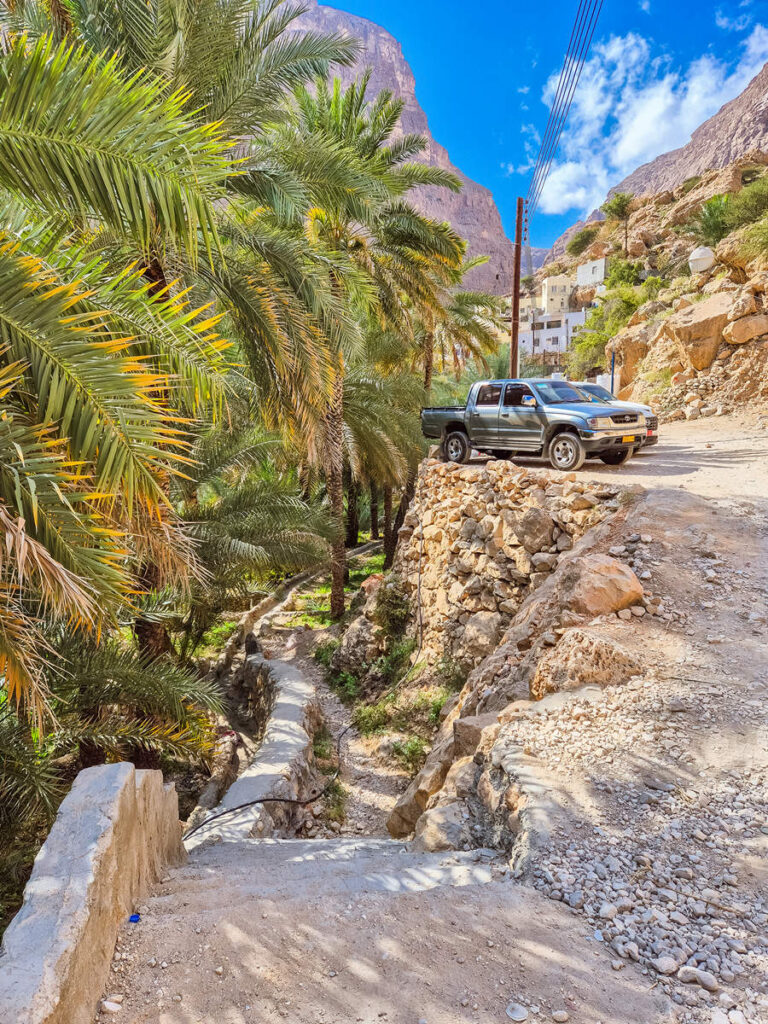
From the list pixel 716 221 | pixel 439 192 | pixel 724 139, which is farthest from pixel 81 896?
pixel 439 192

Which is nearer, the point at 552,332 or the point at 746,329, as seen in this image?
the point at 746,329

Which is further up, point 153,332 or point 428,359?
point 428,359

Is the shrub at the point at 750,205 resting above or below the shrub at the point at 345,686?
above

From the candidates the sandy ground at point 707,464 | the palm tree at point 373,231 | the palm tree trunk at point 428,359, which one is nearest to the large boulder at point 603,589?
the sandy ground at point 707,464

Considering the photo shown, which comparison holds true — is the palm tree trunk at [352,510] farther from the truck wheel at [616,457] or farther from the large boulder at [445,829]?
the large boulder at [445,829]

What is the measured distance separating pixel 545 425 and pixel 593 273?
57.6m

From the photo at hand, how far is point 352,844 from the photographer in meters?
6.48

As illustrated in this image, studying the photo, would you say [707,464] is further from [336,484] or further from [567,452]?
[336,484]

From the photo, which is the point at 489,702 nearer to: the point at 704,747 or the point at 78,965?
the point at 704,747

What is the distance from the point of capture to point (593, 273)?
61.1 m

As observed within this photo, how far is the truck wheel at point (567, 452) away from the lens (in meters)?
10.9

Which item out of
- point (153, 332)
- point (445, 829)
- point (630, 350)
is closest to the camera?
point (153, 332)

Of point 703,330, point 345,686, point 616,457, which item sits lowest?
point 345,686

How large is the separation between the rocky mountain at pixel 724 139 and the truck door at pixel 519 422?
9259cm
